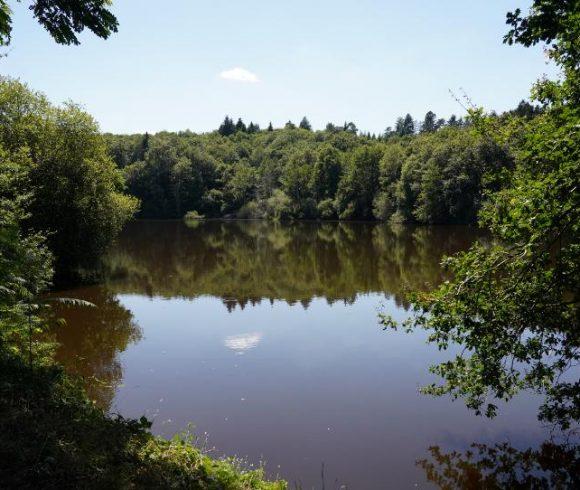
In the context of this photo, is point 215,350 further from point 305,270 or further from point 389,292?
point 305,270

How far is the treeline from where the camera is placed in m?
76.2

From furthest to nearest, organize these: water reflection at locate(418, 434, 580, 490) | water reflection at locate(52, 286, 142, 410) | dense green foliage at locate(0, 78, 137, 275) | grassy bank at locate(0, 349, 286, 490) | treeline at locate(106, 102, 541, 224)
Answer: treeline at locate(106, 102, 541, 224) < dense green foliage at locate(0, 78, 137, 275) < water reflection at locate(52, 286, 142, 410) < water reflection at locate(418, 434, 580, 490) < grassy bank at locate(0, 349, 286, 490)

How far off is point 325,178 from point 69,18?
100 m

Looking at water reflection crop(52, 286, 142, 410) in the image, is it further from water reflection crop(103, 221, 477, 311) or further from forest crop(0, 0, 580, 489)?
water reflection crop(103, 221, 477, 311)

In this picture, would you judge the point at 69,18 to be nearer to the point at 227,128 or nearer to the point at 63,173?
the point at 63,173

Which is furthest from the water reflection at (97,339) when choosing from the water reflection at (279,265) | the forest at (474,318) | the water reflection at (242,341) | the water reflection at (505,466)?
the water reflection at (505,466)

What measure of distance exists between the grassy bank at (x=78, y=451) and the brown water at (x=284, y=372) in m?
2.55

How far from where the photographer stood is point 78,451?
23.7 feet

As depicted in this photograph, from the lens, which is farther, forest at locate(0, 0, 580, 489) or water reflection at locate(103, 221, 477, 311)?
water reflection at locate(103, 221, 477, 311)

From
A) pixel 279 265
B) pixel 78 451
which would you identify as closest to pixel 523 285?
pixel 78 451

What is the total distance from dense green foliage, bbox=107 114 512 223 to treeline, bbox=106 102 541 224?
190mm

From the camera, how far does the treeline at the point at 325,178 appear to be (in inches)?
3002

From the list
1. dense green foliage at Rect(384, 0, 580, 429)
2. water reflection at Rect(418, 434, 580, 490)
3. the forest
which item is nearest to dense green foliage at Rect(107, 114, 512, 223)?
the forest

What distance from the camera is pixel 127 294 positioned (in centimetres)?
2928
